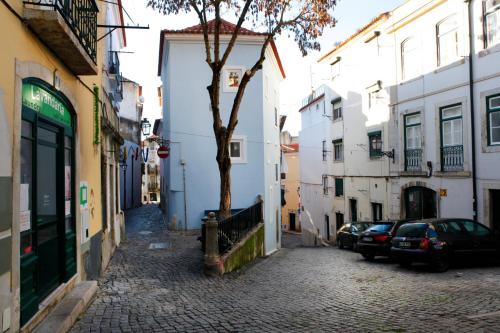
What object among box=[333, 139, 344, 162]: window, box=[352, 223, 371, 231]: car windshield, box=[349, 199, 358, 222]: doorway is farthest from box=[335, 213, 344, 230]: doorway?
box=[352, 223, 371, 231]: car windshield

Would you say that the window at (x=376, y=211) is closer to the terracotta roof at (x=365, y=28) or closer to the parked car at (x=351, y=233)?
the parked car at (x=351, y=233)

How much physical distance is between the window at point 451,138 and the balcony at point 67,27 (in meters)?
13.3

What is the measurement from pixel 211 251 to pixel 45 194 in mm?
4730

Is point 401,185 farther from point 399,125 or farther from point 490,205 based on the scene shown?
point 490,205

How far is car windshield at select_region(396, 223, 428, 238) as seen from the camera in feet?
39.5

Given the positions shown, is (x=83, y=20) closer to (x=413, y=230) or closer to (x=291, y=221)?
(x=413, y=230)

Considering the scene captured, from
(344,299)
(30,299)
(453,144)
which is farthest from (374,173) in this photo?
(30,299)

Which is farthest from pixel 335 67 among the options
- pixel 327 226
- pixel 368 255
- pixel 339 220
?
pixel 368 255

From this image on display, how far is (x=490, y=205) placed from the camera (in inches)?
609

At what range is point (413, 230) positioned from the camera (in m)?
12.2

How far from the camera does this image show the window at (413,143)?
63.8 ft

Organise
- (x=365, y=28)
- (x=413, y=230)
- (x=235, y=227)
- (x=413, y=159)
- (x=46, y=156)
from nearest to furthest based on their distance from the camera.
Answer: (x=46, y=156)
(x=413, y=230)
(x=235, y=227)
(x=413, y=159)
(x=365, y=28)

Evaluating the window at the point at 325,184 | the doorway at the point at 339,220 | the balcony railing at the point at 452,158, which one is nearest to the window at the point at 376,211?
the doorway at the point at 339,220

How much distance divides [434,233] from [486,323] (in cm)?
569
